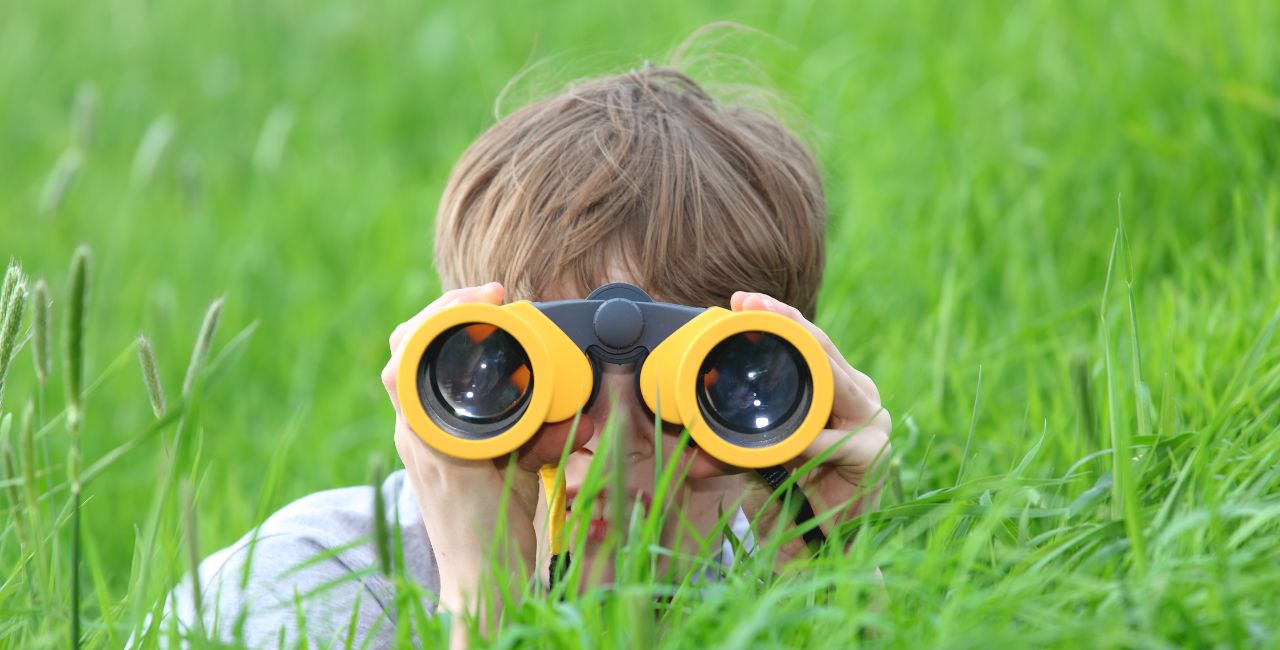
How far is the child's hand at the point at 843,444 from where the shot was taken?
66.5 inches

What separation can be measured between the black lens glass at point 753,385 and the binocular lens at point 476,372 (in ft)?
0.76

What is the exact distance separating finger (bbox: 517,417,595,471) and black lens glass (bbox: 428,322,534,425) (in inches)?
3.0

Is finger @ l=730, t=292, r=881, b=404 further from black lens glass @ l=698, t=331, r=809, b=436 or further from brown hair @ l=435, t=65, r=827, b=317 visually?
brown hair @ l=435, t=65, r=827, b=317

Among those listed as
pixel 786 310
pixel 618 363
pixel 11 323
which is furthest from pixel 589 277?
pixel 11 323

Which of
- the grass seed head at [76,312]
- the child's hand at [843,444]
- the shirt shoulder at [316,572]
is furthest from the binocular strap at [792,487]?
the grass seed head at [76,312]

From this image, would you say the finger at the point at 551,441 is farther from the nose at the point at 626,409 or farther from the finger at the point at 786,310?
the finger at the point at 786,310

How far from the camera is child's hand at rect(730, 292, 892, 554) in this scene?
169 cm

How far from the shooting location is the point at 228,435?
3.28m

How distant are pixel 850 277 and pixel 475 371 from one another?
155 cm

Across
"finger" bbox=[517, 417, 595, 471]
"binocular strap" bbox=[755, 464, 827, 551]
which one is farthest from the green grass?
"finger" bbox=[517, 417, 595, 471]

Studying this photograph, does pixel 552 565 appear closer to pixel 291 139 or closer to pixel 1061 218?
pixel 1061 218

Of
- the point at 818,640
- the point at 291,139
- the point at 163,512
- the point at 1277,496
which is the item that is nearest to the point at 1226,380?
the point at 1277,496

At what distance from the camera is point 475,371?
5.41ft

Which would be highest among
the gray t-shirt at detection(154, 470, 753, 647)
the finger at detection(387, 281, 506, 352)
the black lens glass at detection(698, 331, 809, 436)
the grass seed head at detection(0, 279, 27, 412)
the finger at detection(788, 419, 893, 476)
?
the grass seed head at detection(0, 279, 27, 412)
